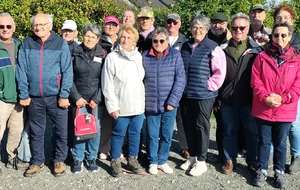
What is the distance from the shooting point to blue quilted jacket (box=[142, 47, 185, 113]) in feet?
15.5

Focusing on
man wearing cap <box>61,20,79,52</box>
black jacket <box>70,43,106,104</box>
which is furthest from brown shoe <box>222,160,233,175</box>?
man wearing cap <box>61,20,79,52</box>

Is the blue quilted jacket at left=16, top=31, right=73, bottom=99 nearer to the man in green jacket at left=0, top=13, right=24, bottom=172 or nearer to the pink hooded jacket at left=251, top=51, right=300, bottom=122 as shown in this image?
the man in green jacket at left=0, top=13, right=24, bottom=172

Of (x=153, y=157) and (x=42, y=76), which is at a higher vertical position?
(x=42, y=76)

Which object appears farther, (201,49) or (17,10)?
(17,10)

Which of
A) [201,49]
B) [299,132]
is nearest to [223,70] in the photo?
[201,49]

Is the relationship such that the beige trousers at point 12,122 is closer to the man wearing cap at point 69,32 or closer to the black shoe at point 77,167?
the black shoe at point 77,167

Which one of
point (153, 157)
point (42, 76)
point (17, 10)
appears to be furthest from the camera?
point (17, 10)

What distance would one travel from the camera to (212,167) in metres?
5.30

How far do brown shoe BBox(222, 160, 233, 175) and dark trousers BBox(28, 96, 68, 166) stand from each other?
91.7 inches

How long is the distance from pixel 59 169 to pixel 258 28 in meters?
3.71

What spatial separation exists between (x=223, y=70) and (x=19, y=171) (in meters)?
3.27

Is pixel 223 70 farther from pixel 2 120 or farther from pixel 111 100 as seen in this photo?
pixel 2 120

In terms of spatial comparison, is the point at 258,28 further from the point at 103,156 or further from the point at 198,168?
the point at 103,156

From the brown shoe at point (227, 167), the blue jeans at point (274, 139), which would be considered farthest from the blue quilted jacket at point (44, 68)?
the blue jeans at point (274, 139)
